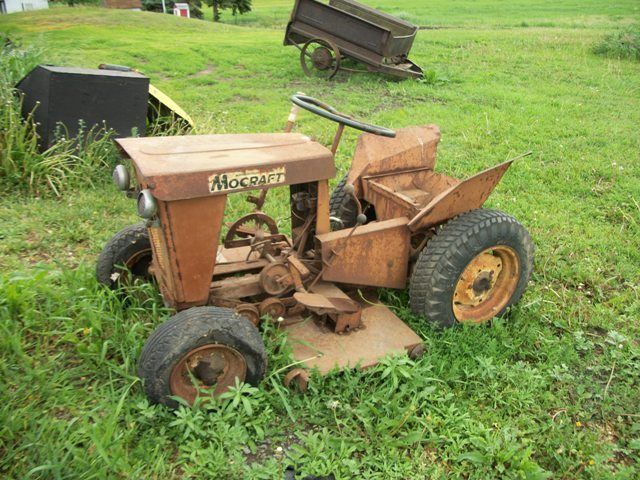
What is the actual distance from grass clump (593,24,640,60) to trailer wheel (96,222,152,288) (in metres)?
12.0

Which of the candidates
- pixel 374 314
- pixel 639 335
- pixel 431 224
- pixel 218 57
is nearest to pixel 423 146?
pixel 431 224

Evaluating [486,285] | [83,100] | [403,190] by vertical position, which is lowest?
[486,285]

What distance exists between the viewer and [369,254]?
3195 mm

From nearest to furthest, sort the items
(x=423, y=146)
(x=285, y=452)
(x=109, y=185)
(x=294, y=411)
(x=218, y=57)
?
1. (x=285, y=452)
2. (x=294, y=411)
3. (x=423, y=146)
4. (x=109, y=185)
5. (x=218, y=57)

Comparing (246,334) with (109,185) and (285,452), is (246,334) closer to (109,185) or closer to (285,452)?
(285,452)

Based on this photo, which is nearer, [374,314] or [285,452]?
[285,452]

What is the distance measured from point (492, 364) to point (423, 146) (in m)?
1.67

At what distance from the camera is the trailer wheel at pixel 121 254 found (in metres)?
3.23

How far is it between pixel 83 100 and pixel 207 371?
3624 millimetres

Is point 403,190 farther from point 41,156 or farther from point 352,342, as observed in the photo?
point 41,156

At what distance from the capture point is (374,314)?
11.0ft

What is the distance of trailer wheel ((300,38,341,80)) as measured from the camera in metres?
9.65

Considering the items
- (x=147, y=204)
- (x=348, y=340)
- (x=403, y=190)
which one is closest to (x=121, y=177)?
(x=147, y=204)

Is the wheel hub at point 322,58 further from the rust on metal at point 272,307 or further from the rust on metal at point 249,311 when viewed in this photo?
the rust on metal at point 249,311
